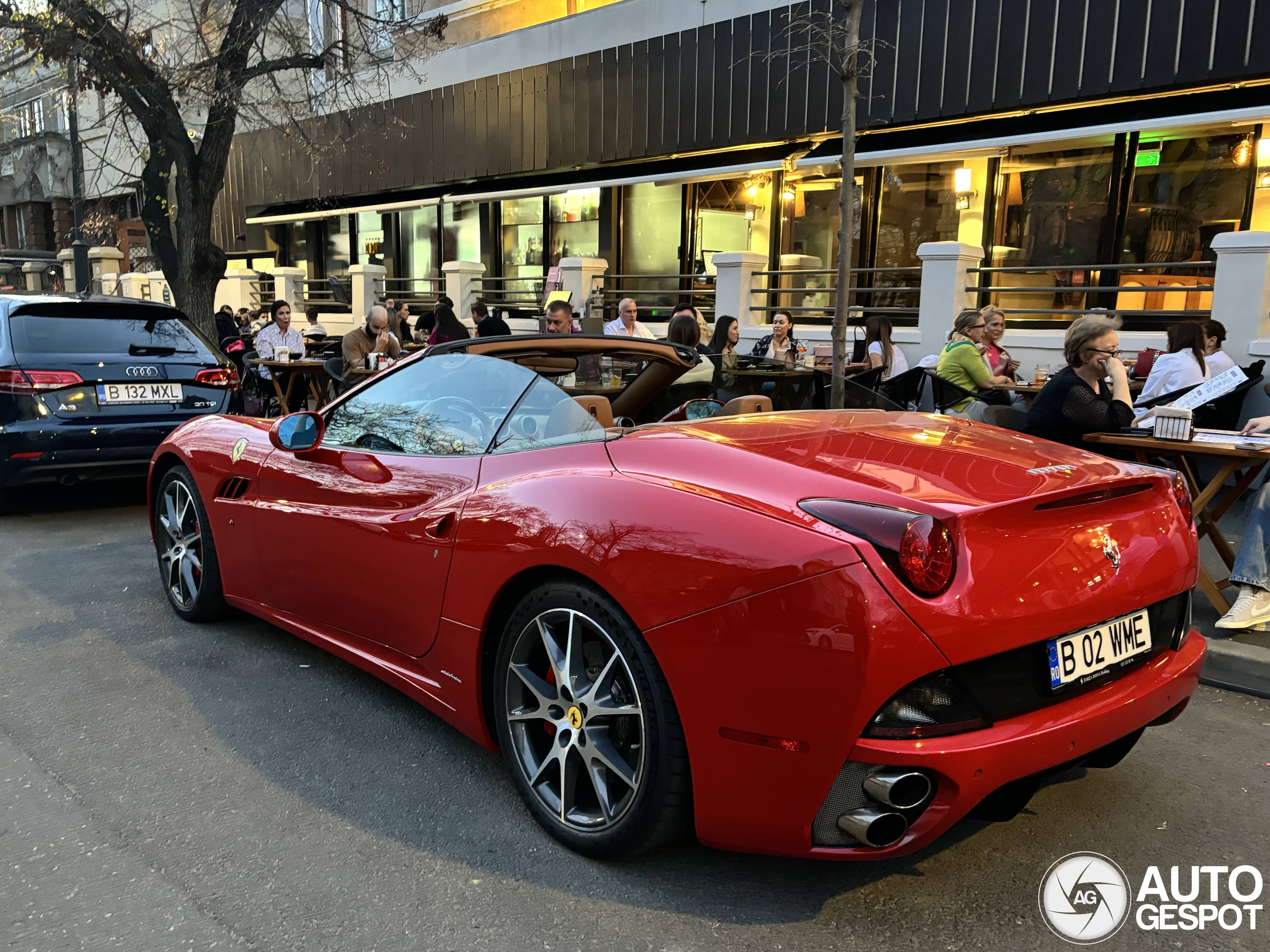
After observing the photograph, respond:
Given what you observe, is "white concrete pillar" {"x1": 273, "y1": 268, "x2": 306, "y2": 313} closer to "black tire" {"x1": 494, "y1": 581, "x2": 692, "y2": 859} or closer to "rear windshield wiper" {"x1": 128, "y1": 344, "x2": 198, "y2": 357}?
"rear windshield wiper" {"x1": 128, "y1": 344, "x2": 198, "y2": 357}

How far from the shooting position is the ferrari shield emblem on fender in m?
2.38

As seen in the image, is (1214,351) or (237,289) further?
(237,289)

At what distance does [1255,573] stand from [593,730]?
3440 mm

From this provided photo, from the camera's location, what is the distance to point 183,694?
3.78 metres

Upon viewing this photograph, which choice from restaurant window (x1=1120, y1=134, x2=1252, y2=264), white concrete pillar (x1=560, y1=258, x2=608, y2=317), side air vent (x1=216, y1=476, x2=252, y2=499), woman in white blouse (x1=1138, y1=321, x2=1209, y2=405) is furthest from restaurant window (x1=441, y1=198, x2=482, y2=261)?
side air vent (x1=216, y1=476, x2=252, y2=499)

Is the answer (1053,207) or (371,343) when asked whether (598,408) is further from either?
(1053,207)

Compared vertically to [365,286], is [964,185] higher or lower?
higher

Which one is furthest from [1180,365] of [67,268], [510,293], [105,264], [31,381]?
[67,268]

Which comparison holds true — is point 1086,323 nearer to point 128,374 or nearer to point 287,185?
point 128,374

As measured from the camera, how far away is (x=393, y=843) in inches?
107

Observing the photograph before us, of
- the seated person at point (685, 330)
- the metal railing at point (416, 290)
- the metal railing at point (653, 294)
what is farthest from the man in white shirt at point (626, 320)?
the metal railing at point (416, 290)

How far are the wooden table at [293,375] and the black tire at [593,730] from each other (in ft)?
29.9

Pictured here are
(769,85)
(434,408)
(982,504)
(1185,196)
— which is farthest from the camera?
(769,85)

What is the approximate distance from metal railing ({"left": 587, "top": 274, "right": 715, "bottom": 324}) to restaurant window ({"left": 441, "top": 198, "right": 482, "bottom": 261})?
4.64m
